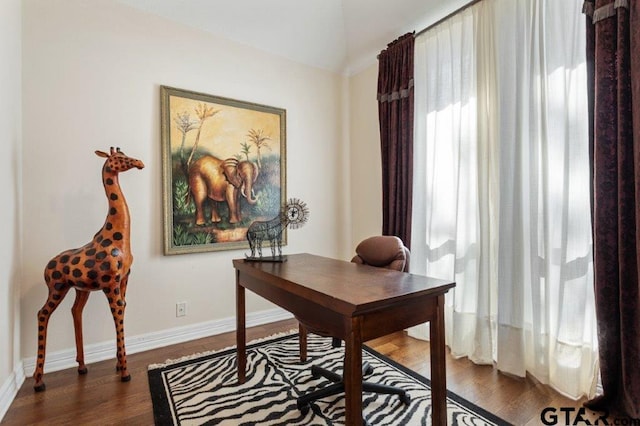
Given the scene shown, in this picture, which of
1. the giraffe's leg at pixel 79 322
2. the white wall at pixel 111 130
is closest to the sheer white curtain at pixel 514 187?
the white wall at pixel 111 130

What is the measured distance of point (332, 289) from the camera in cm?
135

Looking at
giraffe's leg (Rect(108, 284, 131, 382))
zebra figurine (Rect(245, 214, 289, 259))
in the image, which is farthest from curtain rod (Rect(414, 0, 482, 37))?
giraffe's leg (Rect(108, 284, 131, 382))

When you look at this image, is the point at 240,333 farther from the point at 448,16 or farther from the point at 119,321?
the point at 448,16

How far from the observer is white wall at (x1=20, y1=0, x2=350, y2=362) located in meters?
2.20

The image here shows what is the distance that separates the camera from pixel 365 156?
351cm

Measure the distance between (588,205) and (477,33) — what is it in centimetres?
143

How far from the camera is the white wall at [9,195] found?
5.90 feet

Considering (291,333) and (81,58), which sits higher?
(81,58)

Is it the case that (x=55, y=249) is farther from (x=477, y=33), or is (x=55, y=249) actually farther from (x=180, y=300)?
(x=477, y=33)

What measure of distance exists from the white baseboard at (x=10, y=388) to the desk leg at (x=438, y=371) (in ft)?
7.39

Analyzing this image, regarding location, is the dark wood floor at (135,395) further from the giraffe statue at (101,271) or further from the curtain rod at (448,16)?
the curtain rod at (448,16)

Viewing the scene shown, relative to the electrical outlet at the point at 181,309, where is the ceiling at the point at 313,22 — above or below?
above

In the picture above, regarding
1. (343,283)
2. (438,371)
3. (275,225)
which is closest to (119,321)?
(275,225)

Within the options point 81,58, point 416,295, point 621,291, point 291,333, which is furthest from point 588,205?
point 81,58
